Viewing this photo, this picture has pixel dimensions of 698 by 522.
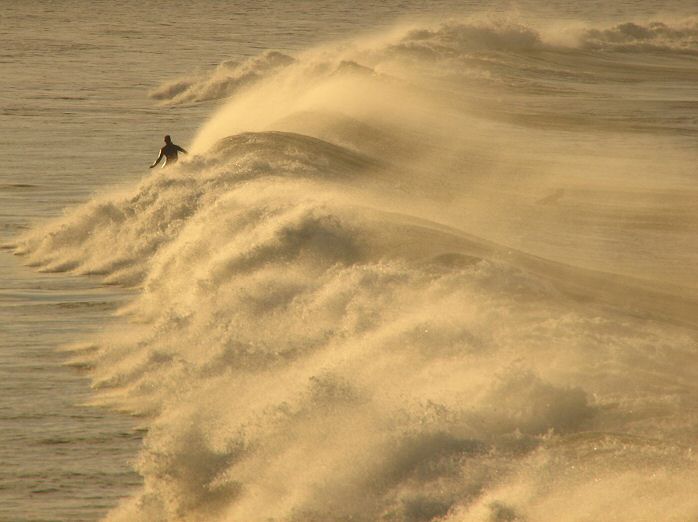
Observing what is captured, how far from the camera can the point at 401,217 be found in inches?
766

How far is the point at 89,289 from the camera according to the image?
18.6 m

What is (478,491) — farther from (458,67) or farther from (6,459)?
(458,67)

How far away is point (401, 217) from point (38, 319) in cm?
497

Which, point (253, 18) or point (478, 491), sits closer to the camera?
point (478, 491)

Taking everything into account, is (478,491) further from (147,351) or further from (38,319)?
(38,319)

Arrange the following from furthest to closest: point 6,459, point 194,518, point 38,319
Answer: point 38,319 < point 6,459 < point 194,518

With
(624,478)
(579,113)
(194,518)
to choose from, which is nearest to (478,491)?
(624,478)

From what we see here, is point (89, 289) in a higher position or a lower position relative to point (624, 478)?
lower

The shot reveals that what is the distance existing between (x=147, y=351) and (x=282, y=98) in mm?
21532

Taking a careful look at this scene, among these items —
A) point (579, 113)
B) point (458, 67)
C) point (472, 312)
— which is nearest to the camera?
point (472, 312)

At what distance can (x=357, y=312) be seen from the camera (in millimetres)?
14492

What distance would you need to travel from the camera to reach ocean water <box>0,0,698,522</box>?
1065 centimetres

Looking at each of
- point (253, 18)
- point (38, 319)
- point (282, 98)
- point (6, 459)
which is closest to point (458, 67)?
point (282, 98)

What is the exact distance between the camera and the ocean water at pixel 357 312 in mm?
10648
